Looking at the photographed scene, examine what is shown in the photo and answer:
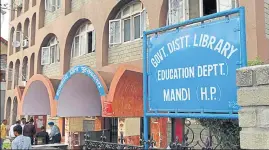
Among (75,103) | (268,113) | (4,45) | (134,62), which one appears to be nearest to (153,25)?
(134,62)

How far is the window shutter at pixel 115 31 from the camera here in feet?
42.3

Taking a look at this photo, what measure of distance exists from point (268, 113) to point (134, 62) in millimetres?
8035

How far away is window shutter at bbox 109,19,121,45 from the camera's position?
12.9 m

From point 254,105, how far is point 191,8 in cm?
683

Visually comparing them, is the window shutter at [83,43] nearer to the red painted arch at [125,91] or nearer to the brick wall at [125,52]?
the brick wall at [125,52]

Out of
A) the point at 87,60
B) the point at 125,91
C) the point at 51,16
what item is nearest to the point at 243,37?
the point at 125,91

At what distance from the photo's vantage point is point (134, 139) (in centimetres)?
970

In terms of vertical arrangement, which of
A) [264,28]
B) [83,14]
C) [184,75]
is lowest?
[184,75]

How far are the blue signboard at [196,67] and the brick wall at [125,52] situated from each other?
5698 millimetres

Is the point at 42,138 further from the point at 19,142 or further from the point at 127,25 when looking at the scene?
the point at 127,25

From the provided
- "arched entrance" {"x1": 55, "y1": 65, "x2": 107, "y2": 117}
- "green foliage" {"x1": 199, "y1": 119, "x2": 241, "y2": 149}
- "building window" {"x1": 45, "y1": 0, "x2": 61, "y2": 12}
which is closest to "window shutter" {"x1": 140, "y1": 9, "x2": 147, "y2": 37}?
"arched entrance" {"x1": 55, "y1": 65, "x2": 107, "y2": 117}

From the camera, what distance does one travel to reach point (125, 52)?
12.5 meters

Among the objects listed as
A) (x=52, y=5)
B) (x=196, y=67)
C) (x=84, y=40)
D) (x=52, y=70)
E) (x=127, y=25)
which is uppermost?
(x=52, y=5)

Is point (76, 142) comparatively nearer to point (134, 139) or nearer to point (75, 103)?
point (75, 103)
